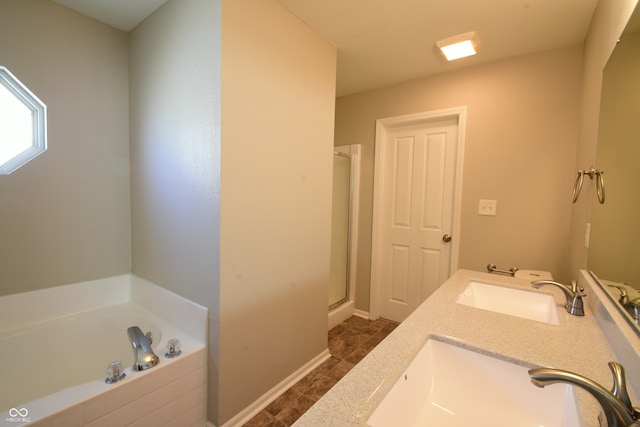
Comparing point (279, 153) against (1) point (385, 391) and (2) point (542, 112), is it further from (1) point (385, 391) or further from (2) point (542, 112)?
(2) point (542, 112)

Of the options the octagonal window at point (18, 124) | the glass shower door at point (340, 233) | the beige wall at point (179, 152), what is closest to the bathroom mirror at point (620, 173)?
the beige wall at point (179, 152)

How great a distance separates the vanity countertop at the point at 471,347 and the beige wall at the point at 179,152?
95 cm

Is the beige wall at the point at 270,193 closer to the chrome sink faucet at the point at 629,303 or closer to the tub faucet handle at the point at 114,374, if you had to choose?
the tub faucet handle at the point at 114,374

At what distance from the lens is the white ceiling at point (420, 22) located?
1600 mm

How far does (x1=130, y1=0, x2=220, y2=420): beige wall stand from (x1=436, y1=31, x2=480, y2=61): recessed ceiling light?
1.44 metres

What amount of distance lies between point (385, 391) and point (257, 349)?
3.77 feet

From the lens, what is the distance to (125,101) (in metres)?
2.07

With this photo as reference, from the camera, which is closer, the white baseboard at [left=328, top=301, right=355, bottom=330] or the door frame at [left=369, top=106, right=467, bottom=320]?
the door frame at [left=369, top=106, right=467, bottom=320]

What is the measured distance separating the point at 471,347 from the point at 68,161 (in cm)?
245

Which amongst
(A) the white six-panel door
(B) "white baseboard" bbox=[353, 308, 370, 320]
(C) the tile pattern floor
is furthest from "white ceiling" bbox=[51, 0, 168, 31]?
(B) "white baseboard" bbox=[353, 308, 370, 320]

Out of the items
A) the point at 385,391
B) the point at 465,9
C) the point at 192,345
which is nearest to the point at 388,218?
the point at 465,9

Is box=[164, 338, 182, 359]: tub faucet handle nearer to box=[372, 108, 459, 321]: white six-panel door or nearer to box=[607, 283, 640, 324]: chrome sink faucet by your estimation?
box=[607, 283, 640, 324]: chrome sink faucet

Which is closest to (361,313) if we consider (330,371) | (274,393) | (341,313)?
(341,313)

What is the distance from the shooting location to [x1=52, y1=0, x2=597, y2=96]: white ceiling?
160 cm
